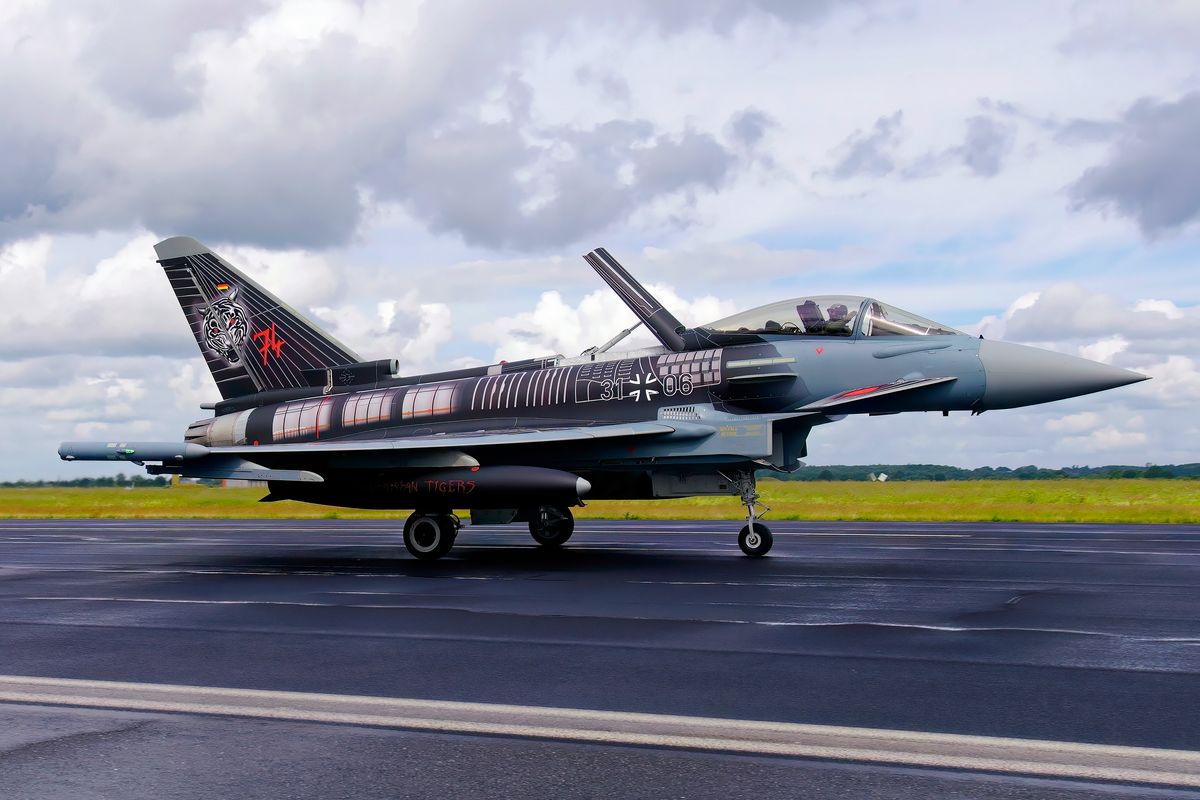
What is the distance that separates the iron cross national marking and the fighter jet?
24 mm

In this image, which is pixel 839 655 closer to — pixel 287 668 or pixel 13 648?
pixel 287 668

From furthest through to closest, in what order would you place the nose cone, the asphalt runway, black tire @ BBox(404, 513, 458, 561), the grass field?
the grass field → black tire @ BBox(404, 513, 458, 561) → the nose cone → the asphalt runway

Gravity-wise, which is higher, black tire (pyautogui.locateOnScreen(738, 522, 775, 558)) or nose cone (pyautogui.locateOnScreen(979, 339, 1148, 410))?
nose cone (pyautogui.locateOnScreen(979, 339, 1148, 410))

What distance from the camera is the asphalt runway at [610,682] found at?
16.8 feet

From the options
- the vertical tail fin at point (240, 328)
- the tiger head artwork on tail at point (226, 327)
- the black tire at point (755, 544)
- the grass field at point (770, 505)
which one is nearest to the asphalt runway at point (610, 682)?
the black tire at point (755, 544)

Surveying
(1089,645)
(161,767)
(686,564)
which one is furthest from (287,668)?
(686,564)

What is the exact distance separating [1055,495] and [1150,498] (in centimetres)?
393

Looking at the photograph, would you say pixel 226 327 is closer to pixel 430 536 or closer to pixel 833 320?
pixel 430 536

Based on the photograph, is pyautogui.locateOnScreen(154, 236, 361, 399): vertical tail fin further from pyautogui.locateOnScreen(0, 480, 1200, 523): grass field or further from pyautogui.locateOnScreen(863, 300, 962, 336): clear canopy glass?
pyautogui.locateOnScreen(0, 480, 1200, 523): grass field

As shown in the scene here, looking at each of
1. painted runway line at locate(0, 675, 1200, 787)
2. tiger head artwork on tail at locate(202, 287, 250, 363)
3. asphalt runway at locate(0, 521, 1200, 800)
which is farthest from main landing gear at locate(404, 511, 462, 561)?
painted runway line at locate(0, 675, 1200, 787)

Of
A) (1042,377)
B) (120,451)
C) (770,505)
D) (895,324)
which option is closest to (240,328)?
(120,451)

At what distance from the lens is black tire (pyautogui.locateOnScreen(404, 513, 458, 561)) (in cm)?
1802

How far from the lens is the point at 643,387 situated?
1775 cm

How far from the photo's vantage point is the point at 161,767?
538cm
